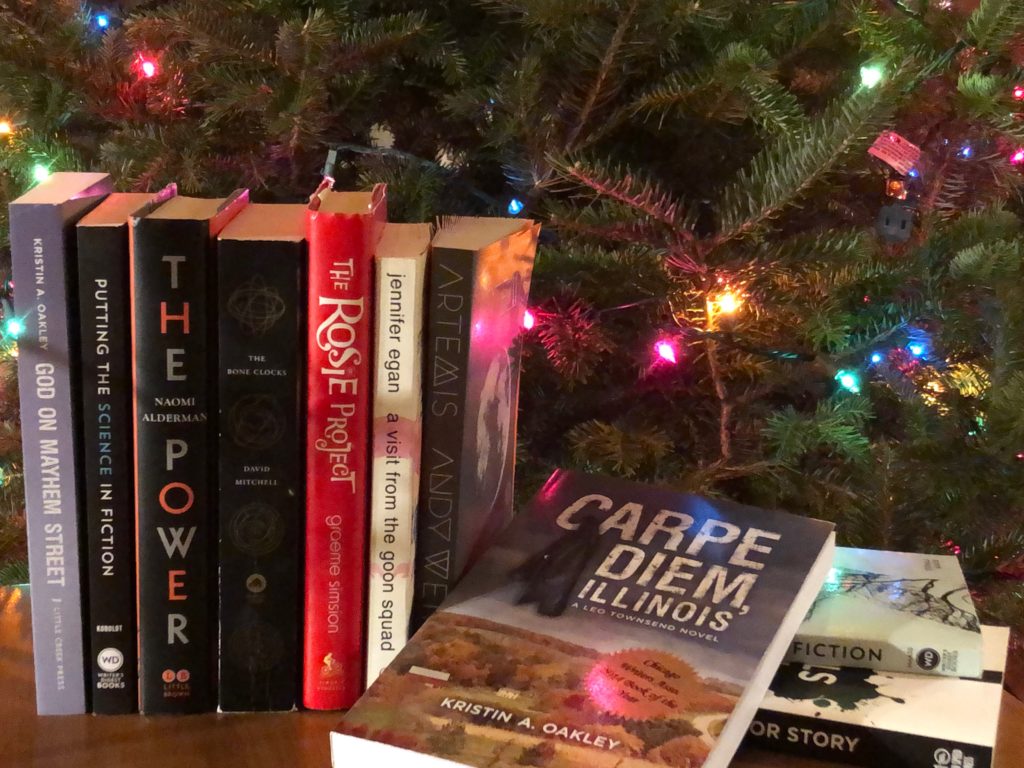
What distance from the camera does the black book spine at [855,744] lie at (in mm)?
499

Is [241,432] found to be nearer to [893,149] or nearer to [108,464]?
[108,464]

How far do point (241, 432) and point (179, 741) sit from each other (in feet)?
0.60

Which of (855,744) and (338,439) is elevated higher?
(338,439)

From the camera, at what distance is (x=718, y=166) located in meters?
1.00

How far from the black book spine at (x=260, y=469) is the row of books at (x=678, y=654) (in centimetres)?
10

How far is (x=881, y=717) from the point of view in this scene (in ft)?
1.70

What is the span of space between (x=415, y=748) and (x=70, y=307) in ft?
0.96

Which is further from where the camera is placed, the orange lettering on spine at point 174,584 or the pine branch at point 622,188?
the pine branch at point 622,188

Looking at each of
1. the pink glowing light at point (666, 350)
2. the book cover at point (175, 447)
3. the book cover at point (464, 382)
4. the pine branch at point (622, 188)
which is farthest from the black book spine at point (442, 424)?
the pink glowing light at point (666, 350)

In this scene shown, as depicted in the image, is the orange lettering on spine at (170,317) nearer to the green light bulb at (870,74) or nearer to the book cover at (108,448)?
the book cover at (108,448)

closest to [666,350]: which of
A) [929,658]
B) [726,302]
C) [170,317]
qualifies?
[726,302]

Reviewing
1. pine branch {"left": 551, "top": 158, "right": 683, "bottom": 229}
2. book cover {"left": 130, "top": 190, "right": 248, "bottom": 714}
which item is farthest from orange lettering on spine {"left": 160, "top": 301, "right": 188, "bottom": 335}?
pine branch {"left": 551, "top": 158, "right": 683, "bottom": 229}

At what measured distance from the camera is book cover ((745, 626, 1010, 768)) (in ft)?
1.65

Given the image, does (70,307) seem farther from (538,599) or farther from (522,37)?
(522,37)
